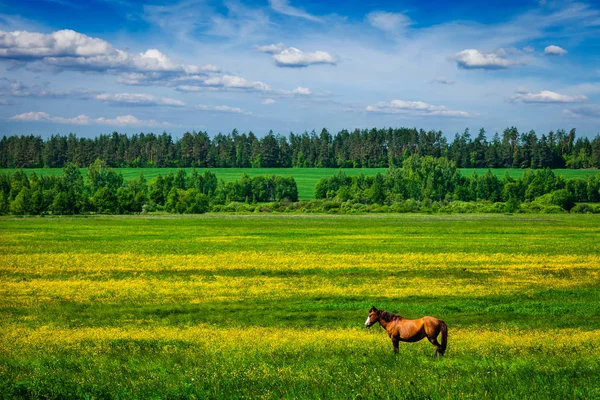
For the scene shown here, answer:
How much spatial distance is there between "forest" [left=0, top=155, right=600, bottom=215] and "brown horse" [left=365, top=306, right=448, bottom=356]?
12742 cm

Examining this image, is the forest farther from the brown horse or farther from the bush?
the brown horse

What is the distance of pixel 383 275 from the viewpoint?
124ft

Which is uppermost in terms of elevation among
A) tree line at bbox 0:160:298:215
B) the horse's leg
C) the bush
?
the horse's leg

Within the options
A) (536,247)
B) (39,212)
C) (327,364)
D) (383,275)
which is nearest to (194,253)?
(383,275)

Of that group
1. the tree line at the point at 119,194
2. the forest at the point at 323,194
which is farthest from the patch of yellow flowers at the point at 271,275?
the forest at the point at 323,194

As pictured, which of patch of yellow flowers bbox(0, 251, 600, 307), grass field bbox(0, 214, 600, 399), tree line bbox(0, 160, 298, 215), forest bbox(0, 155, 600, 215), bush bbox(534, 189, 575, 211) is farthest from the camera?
bush bbox(534, 189, 575, 211)

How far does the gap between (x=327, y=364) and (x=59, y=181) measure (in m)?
156

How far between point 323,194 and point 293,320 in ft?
523

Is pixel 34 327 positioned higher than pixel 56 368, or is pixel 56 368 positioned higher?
pixel 56 368

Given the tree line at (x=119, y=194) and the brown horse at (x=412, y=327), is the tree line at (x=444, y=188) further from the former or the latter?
the brown horse at (x=412, y=327)

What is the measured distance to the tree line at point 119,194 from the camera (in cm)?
13050

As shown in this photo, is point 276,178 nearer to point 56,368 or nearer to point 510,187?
point 510,187

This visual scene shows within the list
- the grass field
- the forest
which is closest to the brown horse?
the grass field

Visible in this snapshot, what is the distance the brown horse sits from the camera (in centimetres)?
1262
